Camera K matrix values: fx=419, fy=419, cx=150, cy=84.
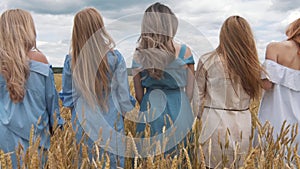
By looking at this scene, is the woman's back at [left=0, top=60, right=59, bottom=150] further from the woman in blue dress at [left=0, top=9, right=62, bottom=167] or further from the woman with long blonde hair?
the woman with long blonde hair

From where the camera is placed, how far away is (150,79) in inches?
110

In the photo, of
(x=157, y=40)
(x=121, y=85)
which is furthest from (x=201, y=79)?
(x=121, y=85)

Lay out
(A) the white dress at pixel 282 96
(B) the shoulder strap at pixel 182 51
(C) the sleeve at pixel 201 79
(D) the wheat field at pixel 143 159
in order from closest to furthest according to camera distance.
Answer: (D) the wheat field at pixel 143 159
(B) the shoulder strap at pixel 182 51
(C) the sleeve at pixel 201 79
(A) the white dress at pixel 282 96

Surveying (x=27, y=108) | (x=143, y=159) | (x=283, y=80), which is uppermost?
(x=283, y=80)

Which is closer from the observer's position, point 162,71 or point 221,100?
point 162,71

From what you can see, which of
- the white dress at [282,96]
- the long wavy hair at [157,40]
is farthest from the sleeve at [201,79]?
the white dress at [282,96]

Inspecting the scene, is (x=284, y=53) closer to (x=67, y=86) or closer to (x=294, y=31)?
(x=294, y=31)

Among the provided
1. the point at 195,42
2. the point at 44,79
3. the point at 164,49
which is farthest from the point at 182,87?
the point at 44,79

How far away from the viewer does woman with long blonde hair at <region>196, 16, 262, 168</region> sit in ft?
9.38

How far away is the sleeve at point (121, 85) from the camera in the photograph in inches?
106

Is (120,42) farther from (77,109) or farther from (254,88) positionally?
(254,88)

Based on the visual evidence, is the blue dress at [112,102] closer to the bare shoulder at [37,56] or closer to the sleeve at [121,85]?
the sleeve at [121,85]

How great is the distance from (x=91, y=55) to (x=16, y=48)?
0.47 m

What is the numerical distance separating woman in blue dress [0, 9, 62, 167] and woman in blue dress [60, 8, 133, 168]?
0.50 ft
